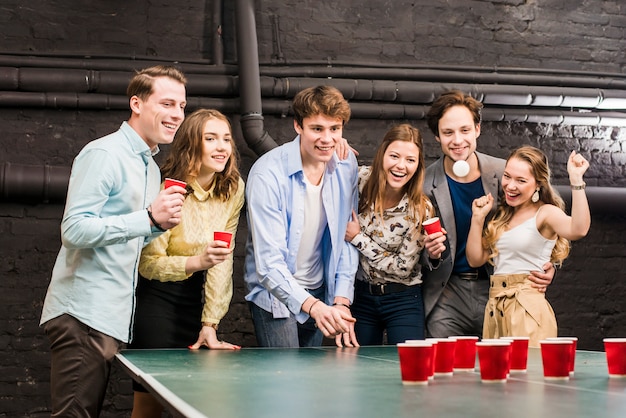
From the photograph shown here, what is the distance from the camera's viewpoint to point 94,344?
2793 millimetres

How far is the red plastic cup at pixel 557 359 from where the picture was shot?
200 cm

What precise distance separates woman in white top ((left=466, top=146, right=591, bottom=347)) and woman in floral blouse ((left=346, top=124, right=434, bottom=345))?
0.27m

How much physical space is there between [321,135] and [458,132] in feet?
2.22

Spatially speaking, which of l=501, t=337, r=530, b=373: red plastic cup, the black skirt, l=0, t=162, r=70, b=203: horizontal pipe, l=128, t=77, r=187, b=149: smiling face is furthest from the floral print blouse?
l=0, t=162, r=70, b=203: horizontal pipe

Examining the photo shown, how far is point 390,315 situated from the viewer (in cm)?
357

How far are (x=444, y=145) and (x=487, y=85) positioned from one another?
7.77 feet

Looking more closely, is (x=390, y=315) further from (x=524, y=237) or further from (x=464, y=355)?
(x=464, y=355)

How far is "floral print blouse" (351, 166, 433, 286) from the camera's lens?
356 centimetres

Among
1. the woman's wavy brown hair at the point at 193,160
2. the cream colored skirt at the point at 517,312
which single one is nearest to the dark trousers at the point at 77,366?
the woman's wavy brown hair at the point at 193,160

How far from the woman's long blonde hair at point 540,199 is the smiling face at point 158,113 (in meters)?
1.46

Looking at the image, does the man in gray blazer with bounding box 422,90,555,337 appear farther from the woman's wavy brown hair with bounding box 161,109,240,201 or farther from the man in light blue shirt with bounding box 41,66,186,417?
the man in light blue shirt with bounding box 41,66,186,417

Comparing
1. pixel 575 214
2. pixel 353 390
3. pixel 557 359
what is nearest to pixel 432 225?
pixel 575 214

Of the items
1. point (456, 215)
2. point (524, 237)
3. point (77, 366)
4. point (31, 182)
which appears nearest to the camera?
point (77, 366)

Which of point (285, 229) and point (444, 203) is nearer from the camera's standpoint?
point (285, 229)
